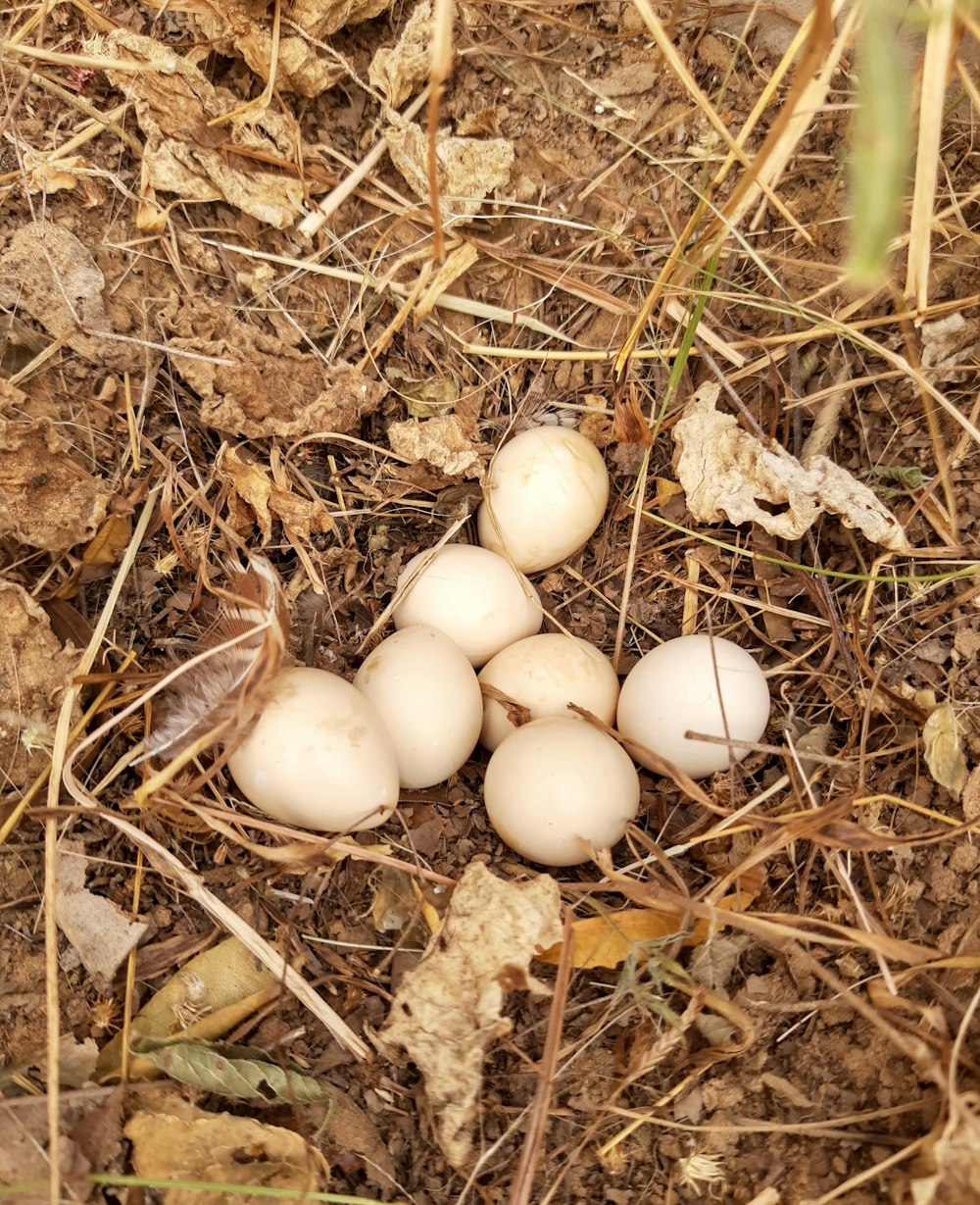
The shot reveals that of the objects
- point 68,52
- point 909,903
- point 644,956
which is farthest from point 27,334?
point 909,903

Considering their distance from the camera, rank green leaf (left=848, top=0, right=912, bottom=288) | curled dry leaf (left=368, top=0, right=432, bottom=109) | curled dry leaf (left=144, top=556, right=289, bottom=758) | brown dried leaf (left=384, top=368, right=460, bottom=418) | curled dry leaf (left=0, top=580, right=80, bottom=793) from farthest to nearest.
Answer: brown dried leaf (left=384, top=368, right=460, bottom=418) → curled dry leaf (left=368, top=0, right=432, bottom=109) → curled dry leaf (left=0, top=580, right=80, bottom=793) → curled dry leaf (left=144, top=556, right=289, bottom=758) → green leaf (left=848, top=0, right=912, bottom=288)

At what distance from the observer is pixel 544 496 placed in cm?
148

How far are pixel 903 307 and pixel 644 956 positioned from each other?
1063 mm

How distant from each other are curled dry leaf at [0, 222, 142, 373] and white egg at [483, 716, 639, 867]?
89cm

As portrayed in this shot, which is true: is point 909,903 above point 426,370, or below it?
below

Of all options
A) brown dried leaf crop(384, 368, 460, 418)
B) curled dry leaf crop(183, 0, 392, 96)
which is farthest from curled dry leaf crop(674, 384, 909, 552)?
curled dry leaf crop(183, 0, 392, 96)

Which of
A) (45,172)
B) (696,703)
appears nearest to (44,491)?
(45,172)

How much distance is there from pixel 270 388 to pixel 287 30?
1.96ft

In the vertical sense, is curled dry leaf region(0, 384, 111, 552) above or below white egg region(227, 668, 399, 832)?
above

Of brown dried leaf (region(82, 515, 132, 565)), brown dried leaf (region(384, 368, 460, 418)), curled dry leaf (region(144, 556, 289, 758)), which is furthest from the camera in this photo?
brown dried leaf (region(384, 368, 460, 418))

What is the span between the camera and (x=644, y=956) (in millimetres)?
1192

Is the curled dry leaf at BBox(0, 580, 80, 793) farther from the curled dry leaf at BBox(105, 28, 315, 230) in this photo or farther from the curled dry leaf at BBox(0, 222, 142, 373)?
the curled dry leaf at BBox(105, 28, 315, 230)

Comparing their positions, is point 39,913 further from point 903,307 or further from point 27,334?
point 903,307

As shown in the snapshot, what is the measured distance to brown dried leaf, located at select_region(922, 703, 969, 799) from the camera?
4.17ft
